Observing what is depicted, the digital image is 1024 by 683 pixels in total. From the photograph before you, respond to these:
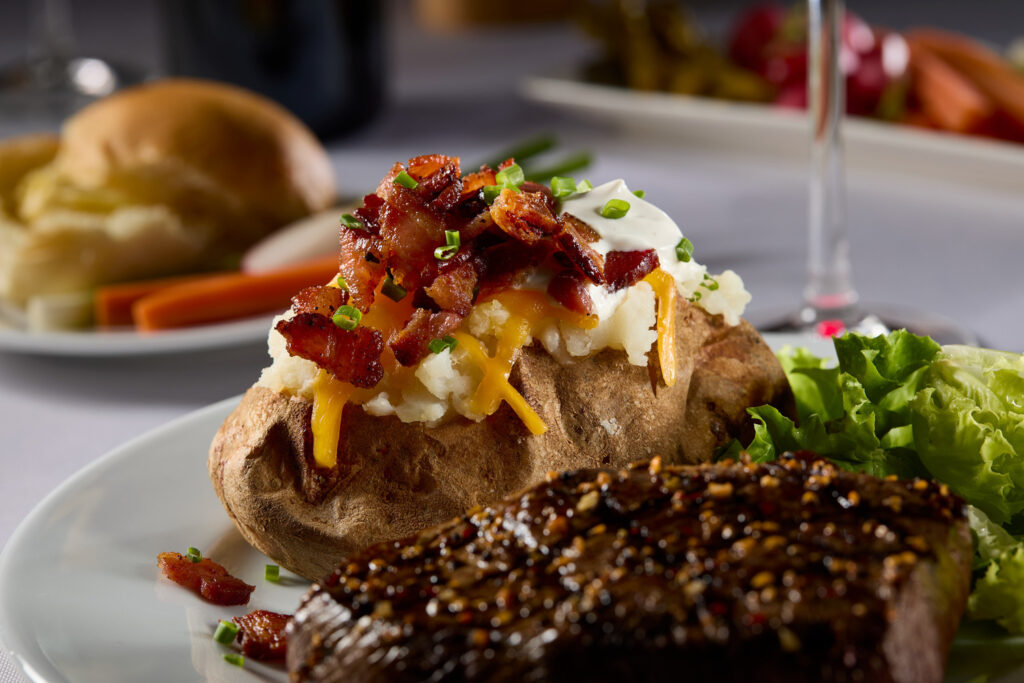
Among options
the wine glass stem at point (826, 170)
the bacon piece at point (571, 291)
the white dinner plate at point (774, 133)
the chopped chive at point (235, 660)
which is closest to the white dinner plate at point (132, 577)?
the chopped chive at point (235, 660)

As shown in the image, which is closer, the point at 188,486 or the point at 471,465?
the point at 471,465

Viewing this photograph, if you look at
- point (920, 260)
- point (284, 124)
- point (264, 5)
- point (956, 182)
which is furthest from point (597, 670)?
point (264, 5)

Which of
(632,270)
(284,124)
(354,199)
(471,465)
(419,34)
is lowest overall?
(419,34)

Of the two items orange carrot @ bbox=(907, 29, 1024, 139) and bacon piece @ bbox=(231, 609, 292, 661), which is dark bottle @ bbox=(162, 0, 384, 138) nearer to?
orange carrot @ bbox=(907, 29, 1024, 139)

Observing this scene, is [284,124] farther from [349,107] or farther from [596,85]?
[596,85]

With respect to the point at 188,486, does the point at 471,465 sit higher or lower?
higher

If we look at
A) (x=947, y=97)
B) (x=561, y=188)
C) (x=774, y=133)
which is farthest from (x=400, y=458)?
(x=947, y=97)
